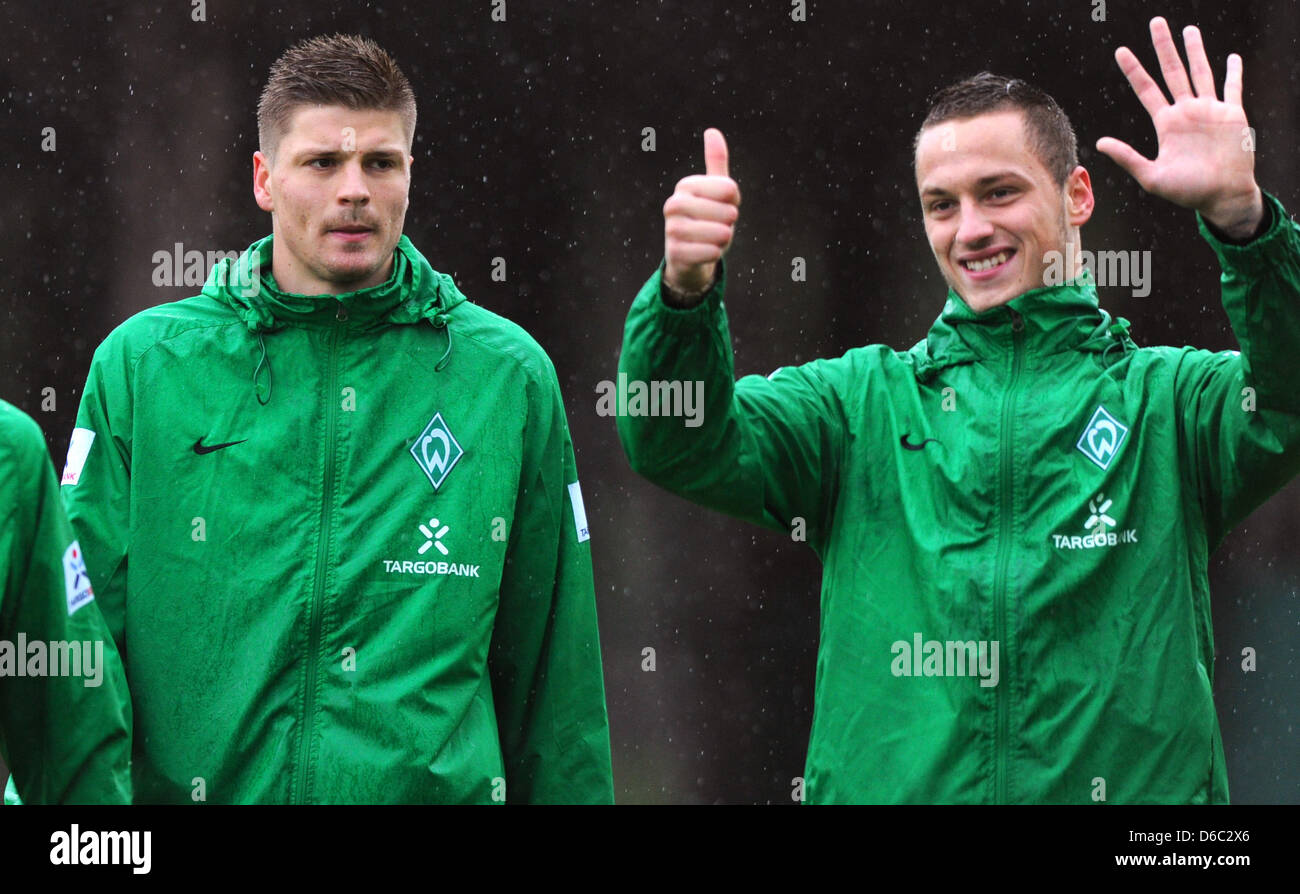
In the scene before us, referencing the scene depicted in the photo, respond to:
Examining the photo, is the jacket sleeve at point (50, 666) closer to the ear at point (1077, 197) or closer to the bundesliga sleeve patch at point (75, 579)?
the bundesliga sleeve patch at point (75, 579)

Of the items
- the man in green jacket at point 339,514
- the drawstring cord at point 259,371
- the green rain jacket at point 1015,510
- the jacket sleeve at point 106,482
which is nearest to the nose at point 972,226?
the green rain jacket at point 1015,510

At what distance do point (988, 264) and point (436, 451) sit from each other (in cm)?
90

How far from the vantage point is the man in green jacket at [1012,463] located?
251cm

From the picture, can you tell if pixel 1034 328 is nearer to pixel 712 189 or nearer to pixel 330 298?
pixel 712 189

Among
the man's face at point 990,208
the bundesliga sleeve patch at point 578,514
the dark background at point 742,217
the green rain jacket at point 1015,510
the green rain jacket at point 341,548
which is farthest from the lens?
the dark background at point 742,217

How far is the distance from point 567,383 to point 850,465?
192 cm

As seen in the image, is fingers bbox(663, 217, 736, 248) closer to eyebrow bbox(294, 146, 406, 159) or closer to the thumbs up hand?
the thumbs up hand

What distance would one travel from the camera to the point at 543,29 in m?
4.55

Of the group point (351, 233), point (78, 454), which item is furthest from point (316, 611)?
point (351, 233)

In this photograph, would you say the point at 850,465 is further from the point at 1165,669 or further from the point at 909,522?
the point at 1165,669

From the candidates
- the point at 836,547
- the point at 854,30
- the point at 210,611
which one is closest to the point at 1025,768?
the point at 836,547

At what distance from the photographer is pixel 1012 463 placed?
2.68 meters

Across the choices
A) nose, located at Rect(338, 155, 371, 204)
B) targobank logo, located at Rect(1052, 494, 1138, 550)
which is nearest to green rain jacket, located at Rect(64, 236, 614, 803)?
nose, located at Rect(338, 155, 371, 204)

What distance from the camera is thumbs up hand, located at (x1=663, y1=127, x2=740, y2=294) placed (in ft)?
8.04
